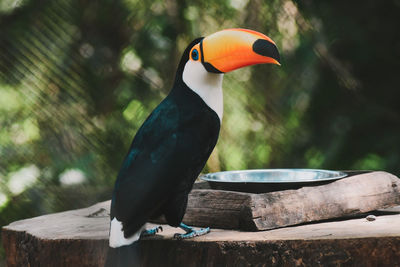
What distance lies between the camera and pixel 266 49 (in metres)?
1.02

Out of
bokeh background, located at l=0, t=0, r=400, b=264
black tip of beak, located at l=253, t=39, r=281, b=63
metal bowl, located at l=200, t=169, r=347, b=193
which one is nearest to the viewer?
black tip of beak, located at l=253, t=39, r=281, b=63

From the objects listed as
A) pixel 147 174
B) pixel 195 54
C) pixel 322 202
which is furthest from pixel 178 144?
pixel 322 202

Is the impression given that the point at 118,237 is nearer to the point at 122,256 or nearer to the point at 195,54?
the point at 122,256

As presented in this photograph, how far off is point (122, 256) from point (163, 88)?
120 centimetres

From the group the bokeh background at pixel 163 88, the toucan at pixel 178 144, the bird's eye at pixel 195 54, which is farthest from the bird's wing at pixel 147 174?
the bokeh background at pixel 163 88

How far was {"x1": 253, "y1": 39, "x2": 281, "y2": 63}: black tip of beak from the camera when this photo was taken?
1.02 meters

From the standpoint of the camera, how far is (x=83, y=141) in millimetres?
1840

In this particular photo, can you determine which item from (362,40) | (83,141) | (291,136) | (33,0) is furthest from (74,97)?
→ (362,40)

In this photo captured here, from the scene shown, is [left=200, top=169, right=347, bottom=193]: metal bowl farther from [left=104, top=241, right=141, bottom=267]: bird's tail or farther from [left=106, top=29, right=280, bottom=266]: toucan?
[left=104, top=241, right=141, bottom=267]: bird's tail

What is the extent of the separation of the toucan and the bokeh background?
824 mm

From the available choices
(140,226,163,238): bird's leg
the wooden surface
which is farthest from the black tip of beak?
(140,226,163,238): bird's leg

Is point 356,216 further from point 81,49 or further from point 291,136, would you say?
point 81,49

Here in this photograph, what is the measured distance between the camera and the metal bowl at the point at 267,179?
1.15 meters

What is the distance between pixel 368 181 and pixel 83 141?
1026 mm
